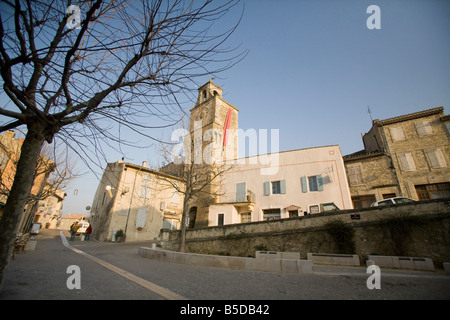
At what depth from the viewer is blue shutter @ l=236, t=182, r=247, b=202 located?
20.1 meters

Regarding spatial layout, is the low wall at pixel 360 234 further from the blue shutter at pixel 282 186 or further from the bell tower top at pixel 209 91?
the bell tower top at pixel 209 91

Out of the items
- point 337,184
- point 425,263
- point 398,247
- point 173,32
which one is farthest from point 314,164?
point 173,32

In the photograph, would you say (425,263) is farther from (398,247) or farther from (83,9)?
(83,9)

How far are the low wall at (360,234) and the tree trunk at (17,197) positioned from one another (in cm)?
1115

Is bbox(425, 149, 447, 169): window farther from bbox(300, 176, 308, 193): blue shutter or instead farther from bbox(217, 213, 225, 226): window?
bbox(217, 213, 225, 226): window

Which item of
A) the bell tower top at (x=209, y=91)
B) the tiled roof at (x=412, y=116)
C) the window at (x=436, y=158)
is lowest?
the window at (x=436, y=158)

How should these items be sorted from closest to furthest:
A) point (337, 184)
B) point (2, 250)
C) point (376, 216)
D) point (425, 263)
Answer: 1. point (2, 250)
2. point (425, 263)
3. point (376, 216)
4. point (337, 184)

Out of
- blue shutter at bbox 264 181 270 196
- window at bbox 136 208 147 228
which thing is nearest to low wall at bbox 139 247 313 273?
window at bbox 136 208 147 228

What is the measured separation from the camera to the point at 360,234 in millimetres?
10172

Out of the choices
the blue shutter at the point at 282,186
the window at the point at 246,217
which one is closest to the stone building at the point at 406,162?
the blue shutter at the point at 282,186

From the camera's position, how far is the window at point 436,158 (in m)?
15.8

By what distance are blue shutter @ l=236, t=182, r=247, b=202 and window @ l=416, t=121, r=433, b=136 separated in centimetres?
1638
